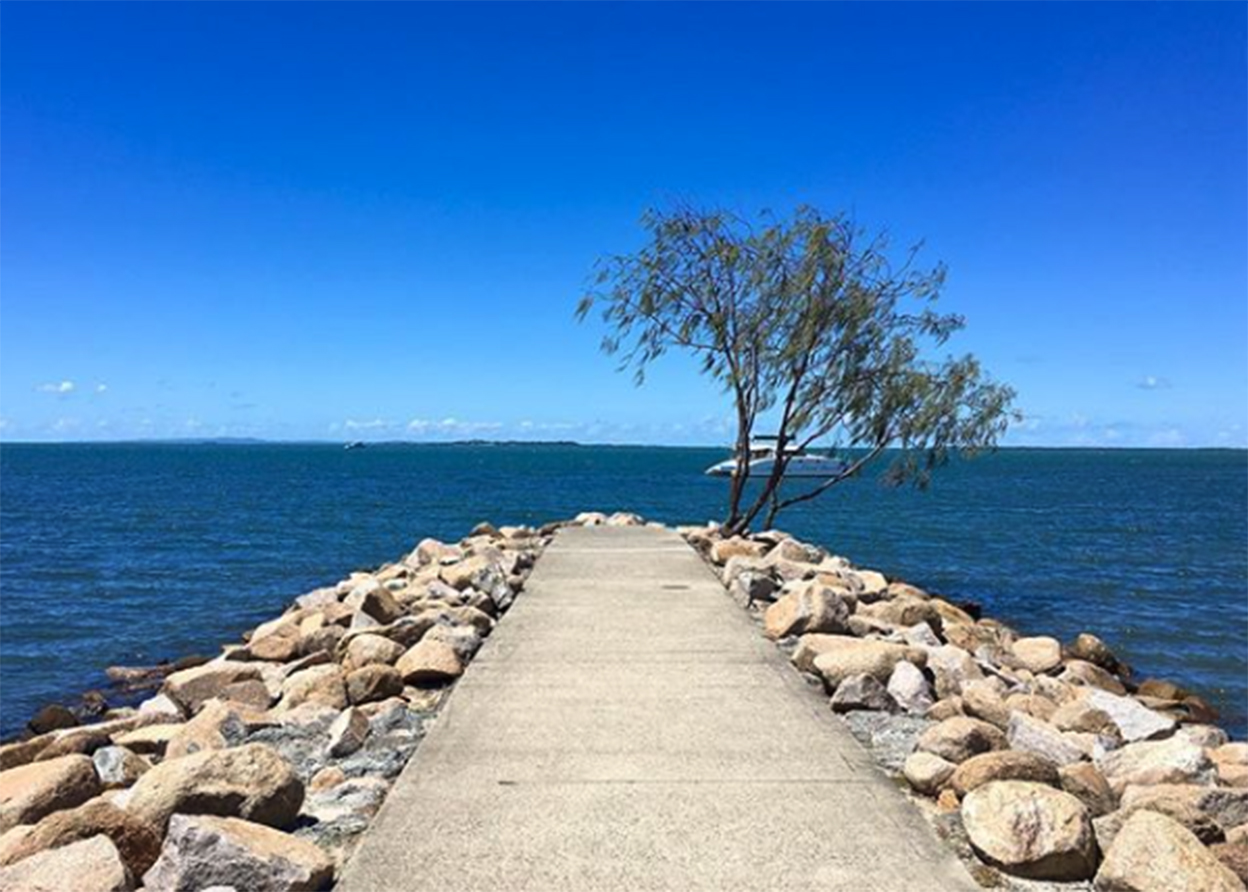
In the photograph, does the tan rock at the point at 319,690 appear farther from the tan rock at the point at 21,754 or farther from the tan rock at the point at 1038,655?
the tan rock at the point at 1038,655

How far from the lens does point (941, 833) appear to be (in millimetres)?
4555

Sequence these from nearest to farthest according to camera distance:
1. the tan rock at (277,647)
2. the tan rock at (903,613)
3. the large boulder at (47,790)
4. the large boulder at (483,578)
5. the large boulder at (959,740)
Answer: the large boulder at (47,790), the large boulder at (959,740), the tan rock at (277,647), the large boulder at (483,578), the tan rock at (903,613)

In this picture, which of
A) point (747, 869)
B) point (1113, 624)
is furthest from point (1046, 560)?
point (747, 869)

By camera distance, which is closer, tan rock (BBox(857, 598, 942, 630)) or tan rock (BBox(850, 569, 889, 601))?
tan rock (BBox(857, 598, 942, 630))

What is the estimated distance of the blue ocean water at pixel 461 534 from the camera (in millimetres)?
16344

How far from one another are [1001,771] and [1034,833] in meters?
0.65

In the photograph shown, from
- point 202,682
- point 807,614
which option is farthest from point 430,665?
point 807,614

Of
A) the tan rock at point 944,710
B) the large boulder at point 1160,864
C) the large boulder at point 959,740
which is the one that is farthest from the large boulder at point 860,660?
the large boulder at point 1160,864

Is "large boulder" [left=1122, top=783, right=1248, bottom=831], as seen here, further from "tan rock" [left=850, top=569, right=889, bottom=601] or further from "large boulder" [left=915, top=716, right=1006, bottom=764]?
"tan rock" [left=850, top=569, right=889, bottom=601]

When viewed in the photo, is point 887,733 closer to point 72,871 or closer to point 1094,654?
point 72,871

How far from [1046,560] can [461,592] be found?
2160 cm

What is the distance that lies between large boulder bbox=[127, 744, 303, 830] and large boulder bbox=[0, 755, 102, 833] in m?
0.60

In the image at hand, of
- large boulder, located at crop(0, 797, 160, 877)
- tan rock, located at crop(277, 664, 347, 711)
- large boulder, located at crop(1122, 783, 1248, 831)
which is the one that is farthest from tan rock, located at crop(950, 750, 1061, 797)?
tan rock, located at crop(277, 664, 347, 711)

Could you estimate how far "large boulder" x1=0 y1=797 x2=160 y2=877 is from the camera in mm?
4188
